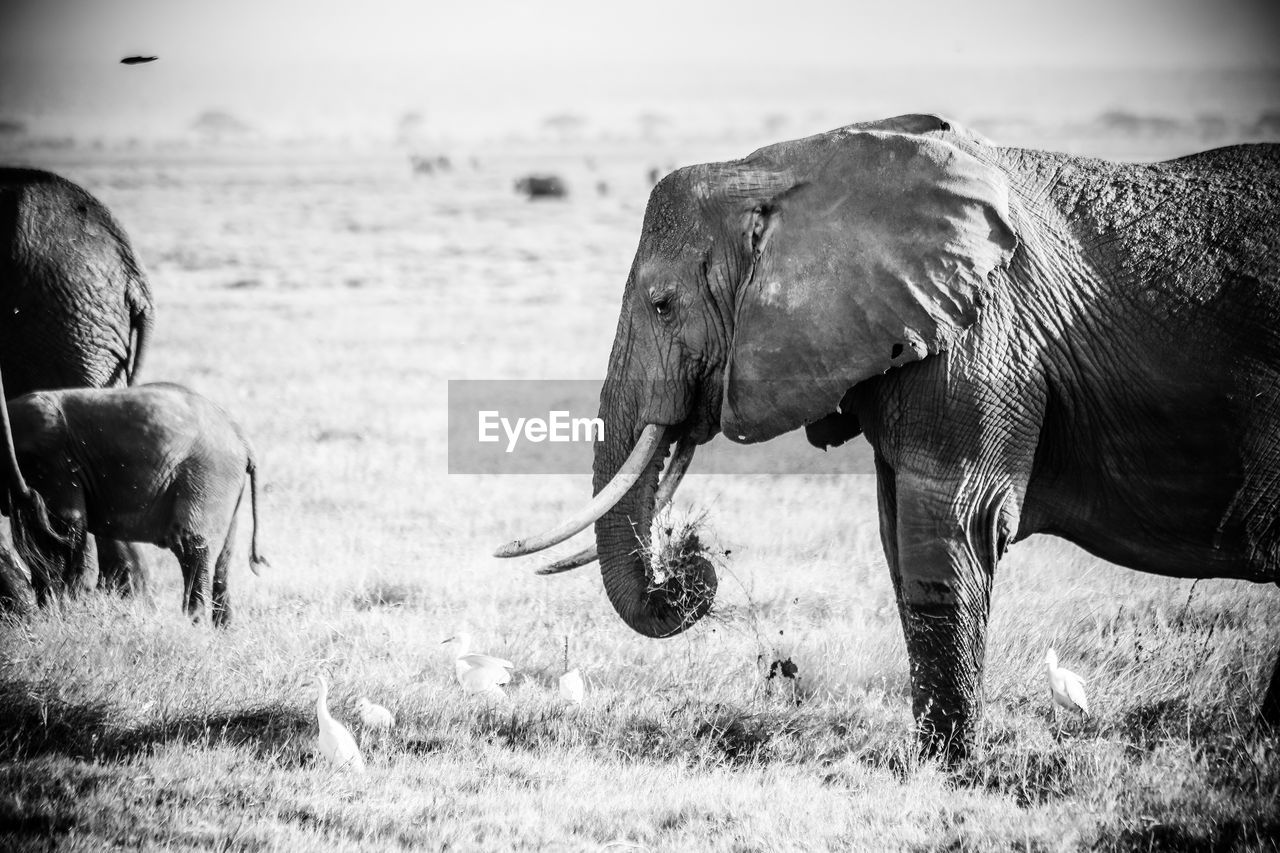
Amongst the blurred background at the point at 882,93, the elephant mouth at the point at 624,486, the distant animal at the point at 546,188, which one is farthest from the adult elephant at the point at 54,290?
the blurred background at the point at 882,93

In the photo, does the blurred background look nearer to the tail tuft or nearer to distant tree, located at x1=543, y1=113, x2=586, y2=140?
distant tree, located at x1=543, y1=113, x2=586, y2=140

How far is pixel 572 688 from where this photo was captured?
703 cm

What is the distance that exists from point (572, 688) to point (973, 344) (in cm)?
259

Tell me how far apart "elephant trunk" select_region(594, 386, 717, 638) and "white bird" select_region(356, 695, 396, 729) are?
1.22 metres

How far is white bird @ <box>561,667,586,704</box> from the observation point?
703 cm

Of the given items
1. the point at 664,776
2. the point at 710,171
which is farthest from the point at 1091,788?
the point at 710,171

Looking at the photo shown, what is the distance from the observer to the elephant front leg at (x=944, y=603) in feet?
19.8

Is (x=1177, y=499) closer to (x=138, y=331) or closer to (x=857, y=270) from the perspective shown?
(x=857, y=270)


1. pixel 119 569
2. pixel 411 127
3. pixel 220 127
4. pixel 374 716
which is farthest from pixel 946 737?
pixel 411 127

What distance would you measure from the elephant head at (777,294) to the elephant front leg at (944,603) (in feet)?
2.04

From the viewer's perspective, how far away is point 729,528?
36.8 feet

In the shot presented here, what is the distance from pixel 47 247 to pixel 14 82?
5113 inches

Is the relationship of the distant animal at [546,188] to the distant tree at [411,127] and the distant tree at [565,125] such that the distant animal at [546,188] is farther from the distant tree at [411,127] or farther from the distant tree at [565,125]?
the distant tree at [565,125]

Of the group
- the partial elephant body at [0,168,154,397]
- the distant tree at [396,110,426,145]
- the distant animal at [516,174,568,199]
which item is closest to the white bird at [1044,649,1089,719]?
the partial elephant body at [0,168,154,397]
